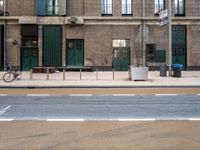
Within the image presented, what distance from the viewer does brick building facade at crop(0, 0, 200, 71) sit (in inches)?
1751

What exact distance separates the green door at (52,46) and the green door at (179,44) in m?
11.7

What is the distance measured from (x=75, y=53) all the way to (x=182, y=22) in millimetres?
11460

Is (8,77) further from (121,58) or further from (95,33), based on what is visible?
(121,58)

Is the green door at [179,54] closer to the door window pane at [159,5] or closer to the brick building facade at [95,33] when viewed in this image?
the brick building facade at [95,33]

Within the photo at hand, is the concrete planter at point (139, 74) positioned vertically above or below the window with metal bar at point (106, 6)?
below

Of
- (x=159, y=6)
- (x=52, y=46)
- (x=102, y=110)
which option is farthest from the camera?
(x=159, y=6)

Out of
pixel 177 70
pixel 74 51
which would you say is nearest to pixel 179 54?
pixel 74 51

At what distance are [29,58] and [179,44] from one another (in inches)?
611

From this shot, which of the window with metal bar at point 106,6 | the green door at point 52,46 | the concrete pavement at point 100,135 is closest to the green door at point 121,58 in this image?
the window with metal bar at point 106,6

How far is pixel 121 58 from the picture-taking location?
45406 millimetres

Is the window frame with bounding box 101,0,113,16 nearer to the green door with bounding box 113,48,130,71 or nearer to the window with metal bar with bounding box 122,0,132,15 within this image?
the window with metal bar with bounding box 122,0,132,15

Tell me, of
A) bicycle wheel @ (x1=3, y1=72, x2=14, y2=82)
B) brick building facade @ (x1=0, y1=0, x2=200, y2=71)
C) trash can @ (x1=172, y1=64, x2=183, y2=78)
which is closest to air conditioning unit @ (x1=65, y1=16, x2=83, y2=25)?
brick building facade @ (x1=0, y1=0, x2=200, y2=71)

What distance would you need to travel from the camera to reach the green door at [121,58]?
4534 centimetres

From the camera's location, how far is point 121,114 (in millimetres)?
12336
